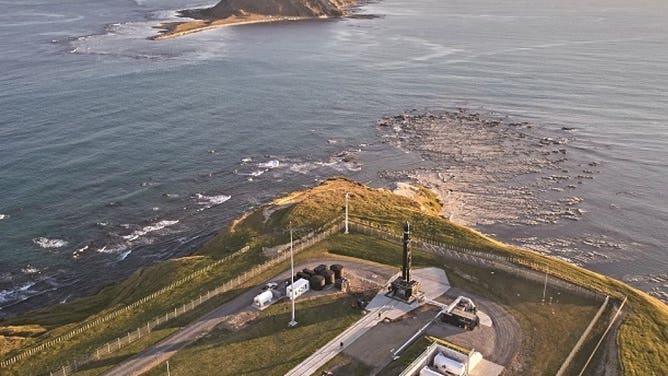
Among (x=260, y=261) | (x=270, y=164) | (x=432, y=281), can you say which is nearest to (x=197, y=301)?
(x=260, y=261)

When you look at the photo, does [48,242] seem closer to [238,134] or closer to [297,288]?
[297,288]

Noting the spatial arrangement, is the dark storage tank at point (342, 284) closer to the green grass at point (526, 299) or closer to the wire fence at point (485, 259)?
the green grass at point (526, 299)

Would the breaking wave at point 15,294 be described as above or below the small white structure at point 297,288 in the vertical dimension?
below

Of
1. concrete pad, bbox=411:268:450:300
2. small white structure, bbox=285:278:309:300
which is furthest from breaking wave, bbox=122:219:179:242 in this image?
concrete pad, bbox=411:268:450:300

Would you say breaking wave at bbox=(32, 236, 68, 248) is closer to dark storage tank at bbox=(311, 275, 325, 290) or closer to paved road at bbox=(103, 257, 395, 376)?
paved road at bbox=(103, 257, 395, 376)

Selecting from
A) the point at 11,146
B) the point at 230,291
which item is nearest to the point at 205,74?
the point at 11,146

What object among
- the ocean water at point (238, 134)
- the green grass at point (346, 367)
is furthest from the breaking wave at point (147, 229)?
the green grass at point (346, 367)

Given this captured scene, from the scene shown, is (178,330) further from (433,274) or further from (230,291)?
(433,274)
